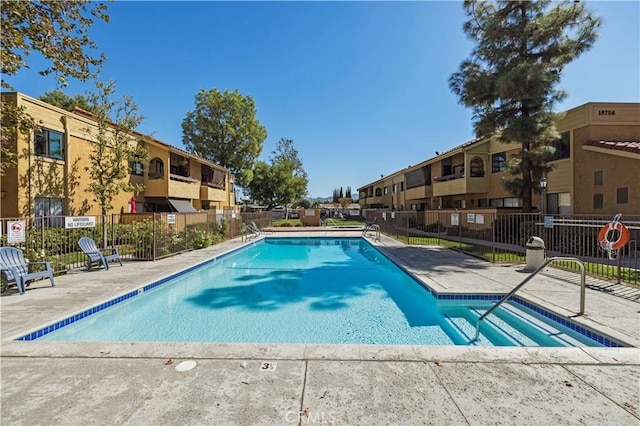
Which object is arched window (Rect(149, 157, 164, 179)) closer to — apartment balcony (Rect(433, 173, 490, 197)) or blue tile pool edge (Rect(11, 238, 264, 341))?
Answer: blue tile pool edge (Rect(11, 238, 264, 341))

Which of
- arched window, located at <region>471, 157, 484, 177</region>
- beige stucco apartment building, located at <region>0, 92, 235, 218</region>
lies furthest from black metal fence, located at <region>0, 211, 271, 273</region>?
arched window, located at <region>471, 157, 484, 177</region>

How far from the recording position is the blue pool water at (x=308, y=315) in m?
6.07

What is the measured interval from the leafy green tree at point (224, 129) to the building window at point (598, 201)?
111 feet

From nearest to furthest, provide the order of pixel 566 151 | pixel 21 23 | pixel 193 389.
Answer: pixel 193 389, pixel 21 23, pixel 566 151

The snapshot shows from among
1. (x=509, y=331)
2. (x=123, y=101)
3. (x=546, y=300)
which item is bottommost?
(x=509, y=331)

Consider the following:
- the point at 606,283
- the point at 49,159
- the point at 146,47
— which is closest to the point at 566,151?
the point at 606,283

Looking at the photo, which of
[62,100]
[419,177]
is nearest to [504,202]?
[419,177]

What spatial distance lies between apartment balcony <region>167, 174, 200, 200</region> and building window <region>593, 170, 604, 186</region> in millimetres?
25915

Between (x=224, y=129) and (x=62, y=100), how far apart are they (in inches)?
621

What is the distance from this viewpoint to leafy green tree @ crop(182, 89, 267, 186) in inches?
1515

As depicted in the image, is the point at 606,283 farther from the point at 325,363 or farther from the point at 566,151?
the point at 566,151

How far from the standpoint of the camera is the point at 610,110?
16.2 meters

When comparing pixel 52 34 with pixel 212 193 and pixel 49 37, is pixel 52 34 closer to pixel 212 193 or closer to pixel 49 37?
pixel 49 37

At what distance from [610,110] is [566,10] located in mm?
5961
